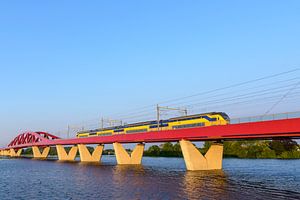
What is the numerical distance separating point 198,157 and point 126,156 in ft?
93.1

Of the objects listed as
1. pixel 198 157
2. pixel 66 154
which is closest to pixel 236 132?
pixel 198 157

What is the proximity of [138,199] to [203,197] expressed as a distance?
219 inches

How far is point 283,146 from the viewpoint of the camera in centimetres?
12750

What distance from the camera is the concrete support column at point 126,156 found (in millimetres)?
74688

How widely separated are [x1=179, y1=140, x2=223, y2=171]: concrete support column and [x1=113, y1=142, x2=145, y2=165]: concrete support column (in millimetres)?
24277

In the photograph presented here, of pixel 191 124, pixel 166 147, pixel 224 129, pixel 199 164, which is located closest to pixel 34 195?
pixel 224 129

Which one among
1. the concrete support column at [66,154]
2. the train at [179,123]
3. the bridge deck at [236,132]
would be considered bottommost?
the concrete support column at [66,154]

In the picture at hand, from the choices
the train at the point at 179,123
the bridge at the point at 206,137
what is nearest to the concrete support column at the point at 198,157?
the bridge at the point at 206,137

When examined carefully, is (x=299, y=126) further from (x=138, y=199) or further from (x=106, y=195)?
(x=106, y=195)

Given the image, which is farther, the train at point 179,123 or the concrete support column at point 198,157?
the train at point 179,123

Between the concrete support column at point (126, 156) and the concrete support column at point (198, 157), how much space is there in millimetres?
24277

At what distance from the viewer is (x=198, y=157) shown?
171 ft

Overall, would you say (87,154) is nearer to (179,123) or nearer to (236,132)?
(179,123)

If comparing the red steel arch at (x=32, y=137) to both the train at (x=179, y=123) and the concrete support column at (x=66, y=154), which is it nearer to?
the concrete support column at (x=66, y=154)
